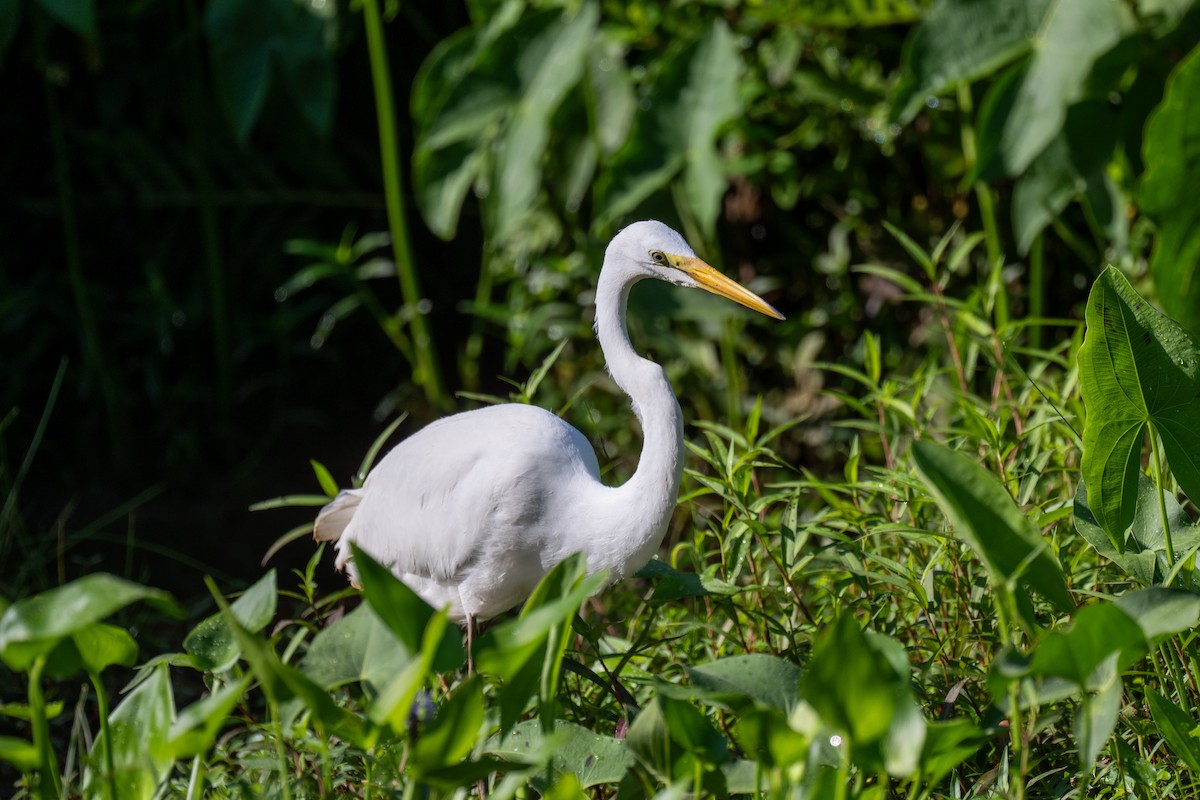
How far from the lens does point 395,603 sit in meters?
1.19

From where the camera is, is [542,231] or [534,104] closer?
[534,104]

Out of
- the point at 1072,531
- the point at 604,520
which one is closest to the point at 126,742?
the point at 604,520

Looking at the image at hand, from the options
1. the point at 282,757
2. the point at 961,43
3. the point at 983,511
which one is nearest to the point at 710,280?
the point at 983,511

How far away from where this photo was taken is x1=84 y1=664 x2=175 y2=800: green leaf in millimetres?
1311

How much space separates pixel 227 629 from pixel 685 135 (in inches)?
66.5

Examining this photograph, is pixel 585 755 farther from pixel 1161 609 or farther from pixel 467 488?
pixel 1161 609

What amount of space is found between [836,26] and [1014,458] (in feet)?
4.07

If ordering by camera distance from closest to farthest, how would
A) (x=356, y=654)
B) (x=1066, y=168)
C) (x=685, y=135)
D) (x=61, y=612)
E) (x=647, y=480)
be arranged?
(x=61, y=612) → (x=356, y=654) → (x=647, y=480) → (x=1066, y=168) → (x=685, y=135)

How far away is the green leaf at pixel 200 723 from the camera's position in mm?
1178

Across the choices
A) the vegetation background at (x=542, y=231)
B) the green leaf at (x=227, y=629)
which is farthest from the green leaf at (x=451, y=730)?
the vegetation background at (x=542, y=231)

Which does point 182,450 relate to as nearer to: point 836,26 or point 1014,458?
point 836,26

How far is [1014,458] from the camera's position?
214 centimetres

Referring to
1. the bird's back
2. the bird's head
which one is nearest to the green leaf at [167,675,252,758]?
the bird's back

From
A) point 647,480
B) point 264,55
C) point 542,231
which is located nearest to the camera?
point 647,480
